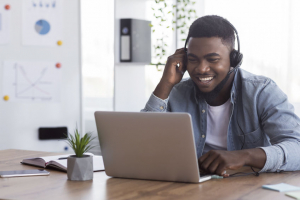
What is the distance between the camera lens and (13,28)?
3.09 metres

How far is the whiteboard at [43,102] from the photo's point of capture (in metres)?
3.08

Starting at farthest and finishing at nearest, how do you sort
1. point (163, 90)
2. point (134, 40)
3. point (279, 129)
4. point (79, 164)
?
point (134, 40) → point (163, 90) → point (279, 129) → point (79, 164)

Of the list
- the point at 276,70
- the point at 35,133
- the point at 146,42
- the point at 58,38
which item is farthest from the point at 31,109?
the point at 276,70

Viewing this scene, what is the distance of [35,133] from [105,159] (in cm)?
181

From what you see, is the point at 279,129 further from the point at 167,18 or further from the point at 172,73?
the point at 167,18

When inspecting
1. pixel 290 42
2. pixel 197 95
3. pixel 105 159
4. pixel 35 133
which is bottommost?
pixel 35 133

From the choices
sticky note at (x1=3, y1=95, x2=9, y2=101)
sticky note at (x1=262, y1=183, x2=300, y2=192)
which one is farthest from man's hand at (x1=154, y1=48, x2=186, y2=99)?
sticky note at (x1=3, y1=95, x2=9, y2=101)

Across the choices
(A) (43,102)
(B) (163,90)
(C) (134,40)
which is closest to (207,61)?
(B) (163,90)

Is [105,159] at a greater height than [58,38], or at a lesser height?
lesser

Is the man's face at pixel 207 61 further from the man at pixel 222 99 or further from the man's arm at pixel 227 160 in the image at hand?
the man's arm at pixel 227 160

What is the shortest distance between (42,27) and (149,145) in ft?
6.73

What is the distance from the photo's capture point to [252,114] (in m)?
1.83

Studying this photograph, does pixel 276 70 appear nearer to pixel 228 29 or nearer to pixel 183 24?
pixel 183 24

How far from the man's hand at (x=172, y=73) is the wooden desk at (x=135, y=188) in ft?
1.85
